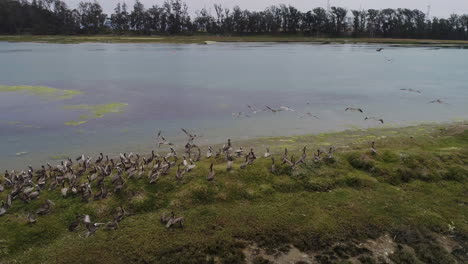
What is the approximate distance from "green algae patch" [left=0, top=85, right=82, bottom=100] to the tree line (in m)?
95.1

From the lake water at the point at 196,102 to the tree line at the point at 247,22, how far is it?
284 ft

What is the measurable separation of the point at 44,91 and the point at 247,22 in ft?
345

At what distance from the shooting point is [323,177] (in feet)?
29.0

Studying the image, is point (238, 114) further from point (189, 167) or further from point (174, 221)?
point (174, 221)

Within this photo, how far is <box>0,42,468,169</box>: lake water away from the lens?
14.0 metres

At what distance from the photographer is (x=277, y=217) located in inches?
287

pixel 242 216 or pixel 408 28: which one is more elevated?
pixel 408 28

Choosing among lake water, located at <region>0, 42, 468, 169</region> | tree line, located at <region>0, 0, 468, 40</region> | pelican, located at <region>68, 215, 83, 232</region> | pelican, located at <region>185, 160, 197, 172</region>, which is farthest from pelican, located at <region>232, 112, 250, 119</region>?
tree line, located at <region>0, 0, 468, 40</region>

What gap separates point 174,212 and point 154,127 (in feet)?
27.7

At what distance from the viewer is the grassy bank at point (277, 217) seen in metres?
6.28

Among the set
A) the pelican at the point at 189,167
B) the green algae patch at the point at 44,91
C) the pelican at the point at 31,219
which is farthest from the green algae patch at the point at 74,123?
the pelican at the point at 31,219

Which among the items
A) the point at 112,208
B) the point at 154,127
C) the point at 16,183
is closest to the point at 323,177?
the point at 112,208

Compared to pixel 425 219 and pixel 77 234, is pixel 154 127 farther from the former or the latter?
pixel 425 219

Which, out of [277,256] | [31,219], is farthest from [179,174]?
[277,256]
